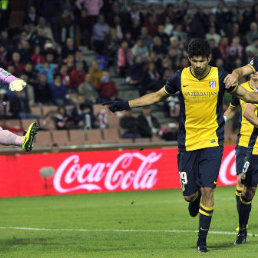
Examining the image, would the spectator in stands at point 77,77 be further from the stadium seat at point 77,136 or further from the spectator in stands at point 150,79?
the spectator in stands at point 150,79

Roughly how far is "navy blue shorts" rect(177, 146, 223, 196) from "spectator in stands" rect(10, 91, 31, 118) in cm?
1254

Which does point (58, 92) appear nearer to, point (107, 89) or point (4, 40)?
point (107, 89)

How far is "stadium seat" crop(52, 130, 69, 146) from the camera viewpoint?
22.1 m

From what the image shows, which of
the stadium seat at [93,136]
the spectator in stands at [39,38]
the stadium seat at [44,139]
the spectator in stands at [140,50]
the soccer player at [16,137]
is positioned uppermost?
the soccer player at [16,137]

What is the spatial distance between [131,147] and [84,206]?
16.3 feet

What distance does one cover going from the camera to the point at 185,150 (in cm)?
978

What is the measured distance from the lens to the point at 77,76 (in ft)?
78.3

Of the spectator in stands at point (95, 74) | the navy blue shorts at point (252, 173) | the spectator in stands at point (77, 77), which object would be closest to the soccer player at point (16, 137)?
the navy blue shorts at point (252, 173)

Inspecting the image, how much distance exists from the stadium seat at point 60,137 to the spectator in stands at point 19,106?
0.90 m

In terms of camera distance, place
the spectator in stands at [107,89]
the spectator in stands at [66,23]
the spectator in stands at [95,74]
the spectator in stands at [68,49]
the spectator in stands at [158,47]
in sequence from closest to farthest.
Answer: the spectator in stands at [107,89] → the spectator in stands at [95,74] → the spectator in stands at [68,49] → the spectator in stands at [66,23] → the spectator in stands at [158,47]

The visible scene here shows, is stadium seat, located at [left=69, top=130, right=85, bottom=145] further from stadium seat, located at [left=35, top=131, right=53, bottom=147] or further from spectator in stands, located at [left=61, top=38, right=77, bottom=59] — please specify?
spectator in stands, located at [left=61, top=38, right=77, bottom=59]

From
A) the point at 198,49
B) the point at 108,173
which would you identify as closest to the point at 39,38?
the point at 108,173

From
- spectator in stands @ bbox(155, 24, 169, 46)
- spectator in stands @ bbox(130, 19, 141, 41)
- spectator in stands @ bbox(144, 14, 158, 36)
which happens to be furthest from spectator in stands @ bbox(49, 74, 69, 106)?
spectator in stands @ bbox(144, 14, 158, 36)

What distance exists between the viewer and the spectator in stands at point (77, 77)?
23.8 m
